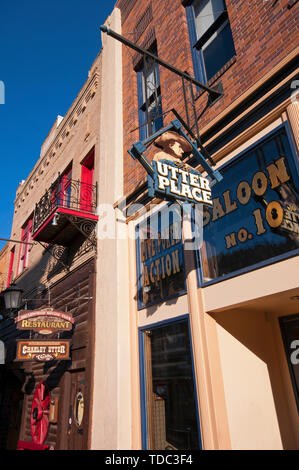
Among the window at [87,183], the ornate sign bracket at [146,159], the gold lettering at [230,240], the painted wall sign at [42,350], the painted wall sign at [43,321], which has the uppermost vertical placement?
the window at [87,183]

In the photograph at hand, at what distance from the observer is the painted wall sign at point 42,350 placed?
6.72 m

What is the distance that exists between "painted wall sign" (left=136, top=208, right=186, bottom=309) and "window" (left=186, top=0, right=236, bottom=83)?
2.86 meters

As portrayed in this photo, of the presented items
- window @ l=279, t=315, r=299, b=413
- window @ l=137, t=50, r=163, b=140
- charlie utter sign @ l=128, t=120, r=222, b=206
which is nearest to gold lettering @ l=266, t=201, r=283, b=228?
charlie utter sign @ l=128, t=120, r=222, b=206

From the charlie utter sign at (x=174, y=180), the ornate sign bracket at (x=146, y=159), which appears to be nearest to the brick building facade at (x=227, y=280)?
the ornate sign bracket at (x=146, y=159)

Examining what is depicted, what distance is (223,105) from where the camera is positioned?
5.36 metres

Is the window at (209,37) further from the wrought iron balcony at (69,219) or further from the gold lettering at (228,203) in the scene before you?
the wrought iron balcony at (69,219)

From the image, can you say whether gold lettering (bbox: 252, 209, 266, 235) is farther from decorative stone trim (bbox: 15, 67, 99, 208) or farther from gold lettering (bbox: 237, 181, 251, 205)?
decorative stone trim (bbox: 15, 67, 99, 208)

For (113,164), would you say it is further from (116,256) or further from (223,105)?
(223,105)

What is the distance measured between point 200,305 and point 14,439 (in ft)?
31.4

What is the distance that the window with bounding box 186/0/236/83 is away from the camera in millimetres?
5969

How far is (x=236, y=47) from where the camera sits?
5.35m

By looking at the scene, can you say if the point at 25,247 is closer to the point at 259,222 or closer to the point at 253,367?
the point at 253,367

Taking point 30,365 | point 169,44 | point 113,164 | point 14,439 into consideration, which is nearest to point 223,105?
point 169,44

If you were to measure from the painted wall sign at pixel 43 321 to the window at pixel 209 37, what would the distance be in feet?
18.8
